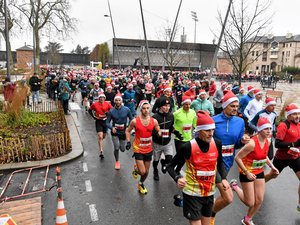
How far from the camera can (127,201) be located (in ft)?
17.0

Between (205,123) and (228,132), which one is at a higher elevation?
(205,123)

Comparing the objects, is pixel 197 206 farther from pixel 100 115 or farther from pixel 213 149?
pixel 100 115

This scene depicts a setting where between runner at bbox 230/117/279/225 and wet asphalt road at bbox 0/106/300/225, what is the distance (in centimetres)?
68

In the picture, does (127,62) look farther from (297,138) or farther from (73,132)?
(297,138)

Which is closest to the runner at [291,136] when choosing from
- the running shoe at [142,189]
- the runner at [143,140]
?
the runner at [143,140]

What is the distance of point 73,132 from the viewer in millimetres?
A: 10188

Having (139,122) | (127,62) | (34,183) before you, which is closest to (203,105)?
(139,122)

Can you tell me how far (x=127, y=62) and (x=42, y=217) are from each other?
237 feet

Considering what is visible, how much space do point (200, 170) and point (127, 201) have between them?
2404 mm

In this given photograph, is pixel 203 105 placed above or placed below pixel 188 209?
above

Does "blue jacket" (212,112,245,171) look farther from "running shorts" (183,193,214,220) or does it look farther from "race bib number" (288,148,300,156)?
"running shorts" (183,193,214,220)

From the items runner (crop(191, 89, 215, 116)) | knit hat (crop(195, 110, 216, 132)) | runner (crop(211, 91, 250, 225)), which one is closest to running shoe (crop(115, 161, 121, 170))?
runner (crop(191, 89, 215, 116))

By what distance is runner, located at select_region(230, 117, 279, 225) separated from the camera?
3.93 m

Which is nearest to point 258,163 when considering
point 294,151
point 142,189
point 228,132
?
point 228,132
